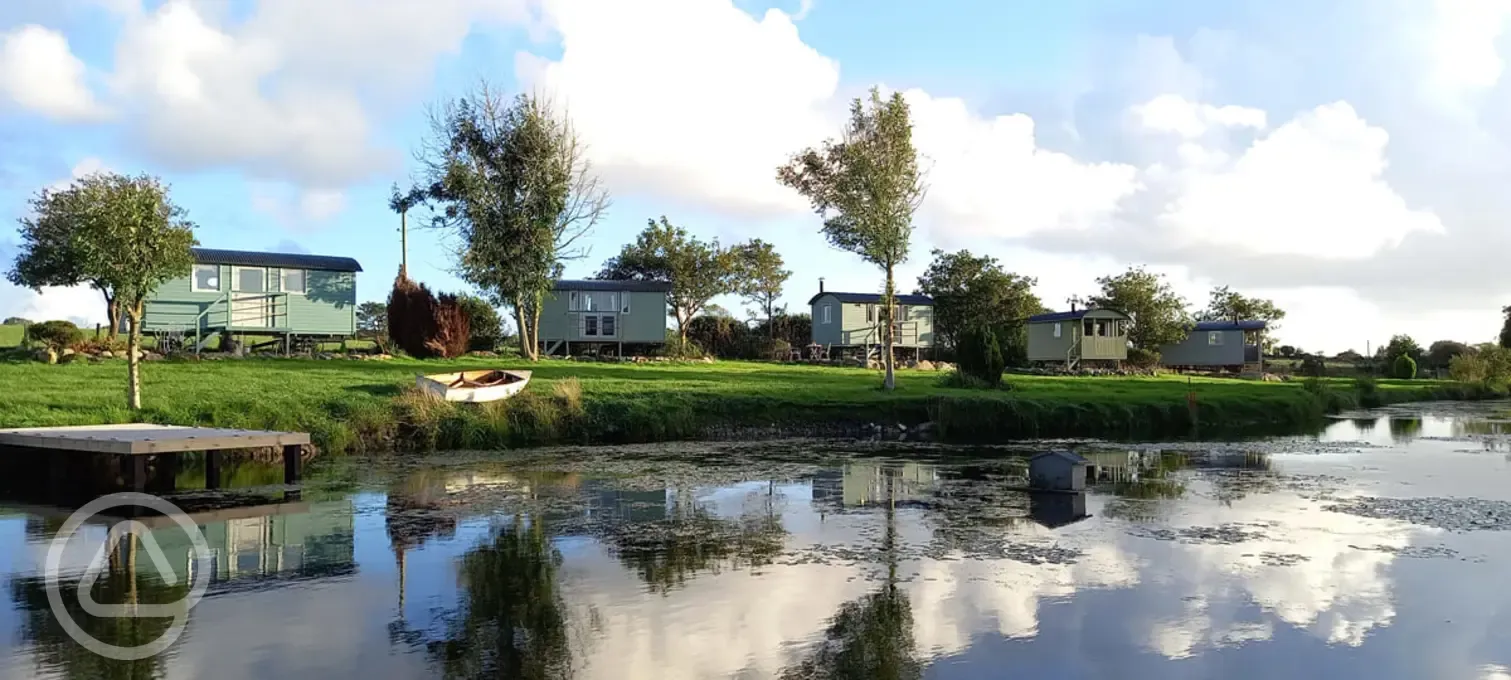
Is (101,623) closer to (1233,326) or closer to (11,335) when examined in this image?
(11,335)

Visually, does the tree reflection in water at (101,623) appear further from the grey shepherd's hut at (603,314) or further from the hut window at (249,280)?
the grey shepherd's hut at (603,314)

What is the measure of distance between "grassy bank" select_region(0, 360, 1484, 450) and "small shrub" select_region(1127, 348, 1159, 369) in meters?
21.4

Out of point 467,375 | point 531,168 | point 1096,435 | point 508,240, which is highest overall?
point 531,168

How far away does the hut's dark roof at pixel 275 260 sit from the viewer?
1532 inches

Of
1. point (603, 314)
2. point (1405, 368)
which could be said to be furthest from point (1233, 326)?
point (603, 314)

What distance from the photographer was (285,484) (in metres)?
15.5

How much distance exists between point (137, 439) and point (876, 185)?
22.4 meters

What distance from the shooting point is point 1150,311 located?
60.8 m

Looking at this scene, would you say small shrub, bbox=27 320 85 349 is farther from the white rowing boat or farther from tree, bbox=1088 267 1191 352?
tree, bbox=1088 267 1191 352

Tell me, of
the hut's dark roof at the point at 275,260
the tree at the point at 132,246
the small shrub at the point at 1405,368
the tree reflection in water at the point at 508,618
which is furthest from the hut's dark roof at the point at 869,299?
the tree reflection in water at the point at 508,618

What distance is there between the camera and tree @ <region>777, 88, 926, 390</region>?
3189cm

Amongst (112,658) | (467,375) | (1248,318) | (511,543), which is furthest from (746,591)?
(1248,318)

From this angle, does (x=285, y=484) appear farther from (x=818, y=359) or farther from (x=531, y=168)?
(x=818, y=359)

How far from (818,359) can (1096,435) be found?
2722 centimetres
